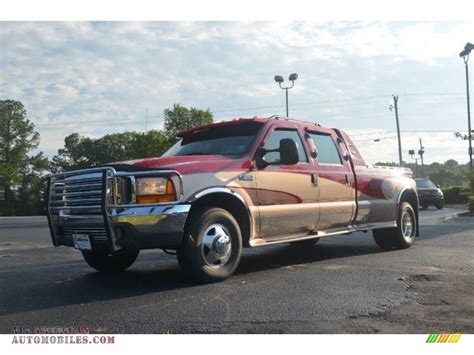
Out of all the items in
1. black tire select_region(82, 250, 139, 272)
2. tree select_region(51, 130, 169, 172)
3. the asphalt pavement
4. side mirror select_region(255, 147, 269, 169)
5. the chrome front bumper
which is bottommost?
the asphalt pavement

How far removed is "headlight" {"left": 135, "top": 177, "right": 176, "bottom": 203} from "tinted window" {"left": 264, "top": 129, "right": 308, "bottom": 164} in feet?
5.02

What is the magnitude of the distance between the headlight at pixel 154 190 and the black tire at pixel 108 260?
156 centimetres

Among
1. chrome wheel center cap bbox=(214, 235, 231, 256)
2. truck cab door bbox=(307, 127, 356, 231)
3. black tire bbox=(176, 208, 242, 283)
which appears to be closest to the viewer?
black tire bbox=(176, 208, 242, 283)

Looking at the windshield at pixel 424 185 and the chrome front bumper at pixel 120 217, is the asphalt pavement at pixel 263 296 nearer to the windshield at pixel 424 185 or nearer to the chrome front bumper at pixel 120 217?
the chrome front bumper at pixel 120 217

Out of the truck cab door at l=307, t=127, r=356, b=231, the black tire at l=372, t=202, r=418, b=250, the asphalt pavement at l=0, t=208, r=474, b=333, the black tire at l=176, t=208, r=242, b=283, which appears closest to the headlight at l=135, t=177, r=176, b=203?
the black tire at l=176, t=208, r=242, b=283

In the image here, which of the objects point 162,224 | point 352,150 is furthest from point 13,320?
point 352,150

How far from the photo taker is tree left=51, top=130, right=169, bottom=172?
1848 inches

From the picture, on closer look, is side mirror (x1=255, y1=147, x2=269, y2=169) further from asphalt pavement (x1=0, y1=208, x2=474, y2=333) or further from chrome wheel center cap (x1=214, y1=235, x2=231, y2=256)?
asphalt pavement (x1=0, y1=208, x2=474, y2=333)

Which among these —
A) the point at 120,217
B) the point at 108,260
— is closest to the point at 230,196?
the point at 120,217

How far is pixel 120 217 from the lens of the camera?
495 centimetres

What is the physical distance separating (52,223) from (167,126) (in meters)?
53.5

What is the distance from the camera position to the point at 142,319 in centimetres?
389

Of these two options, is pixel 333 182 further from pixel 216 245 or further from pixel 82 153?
pixel 82 153

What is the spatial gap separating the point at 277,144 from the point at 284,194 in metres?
0.69
